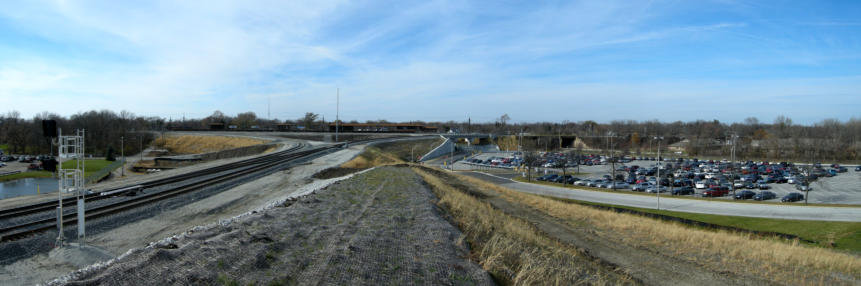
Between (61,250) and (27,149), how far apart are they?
112825 millimetres

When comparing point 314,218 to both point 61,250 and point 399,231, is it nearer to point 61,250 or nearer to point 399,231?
point 399,231

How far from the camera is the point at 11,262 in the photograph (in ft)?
39.9

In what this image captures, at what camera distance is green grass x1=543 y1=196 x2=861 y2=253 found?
2267cm

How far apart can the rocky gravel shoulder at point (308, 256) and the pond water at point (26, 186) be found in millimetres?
48088

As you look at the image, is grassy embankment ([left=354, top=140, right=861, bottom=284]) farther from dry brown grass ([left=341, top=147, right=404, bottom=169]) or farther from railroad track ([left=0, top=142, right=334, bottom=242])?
dry brown grass ([left=341, top=147, right=404, bottom=169])


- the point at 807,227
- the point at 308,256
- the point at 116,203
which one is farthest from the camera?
the point at 807,227

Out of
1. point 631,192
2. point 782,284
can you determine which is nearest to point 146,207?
point 782,284

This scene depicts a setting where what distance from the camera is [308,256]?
309 inches

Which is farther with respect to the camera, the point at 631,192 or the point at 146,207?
the point at 631,192

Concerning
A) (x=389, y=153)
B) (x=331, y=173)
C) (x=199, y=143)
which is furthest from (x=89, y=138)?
(x=331, y=173)

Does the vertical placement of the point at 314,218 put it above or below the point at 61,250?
above

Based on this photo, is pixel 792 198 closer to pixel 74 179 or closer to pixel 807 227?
pixel 807 227

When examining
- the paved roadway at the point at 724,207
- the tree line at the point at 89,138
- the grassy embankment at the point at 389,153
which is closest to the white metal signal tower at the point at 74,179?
the grassy embankment at the point at 389,153

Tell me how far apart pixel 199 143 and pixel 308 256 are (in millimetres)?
87984
